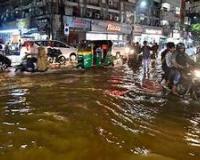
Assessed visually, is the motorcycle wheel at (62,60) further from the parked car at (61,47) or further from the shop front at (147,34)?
the shop front at (147,34)

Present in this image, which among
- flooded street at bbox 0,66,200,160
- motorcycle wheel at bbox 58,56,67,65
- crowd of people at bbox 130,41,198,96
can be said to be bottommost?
flooded street at bbox 0,66,200,160

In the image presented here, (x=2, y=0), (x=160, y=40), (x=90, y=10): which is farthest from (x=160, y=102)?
(x=160, y=40)

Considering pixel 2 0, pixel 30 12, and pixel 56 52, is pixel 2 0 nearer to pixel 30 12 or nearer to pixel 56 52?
pixel 30 12

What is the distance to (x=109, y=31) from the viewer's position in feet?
147

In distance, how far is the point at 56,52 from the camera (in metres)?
25.7

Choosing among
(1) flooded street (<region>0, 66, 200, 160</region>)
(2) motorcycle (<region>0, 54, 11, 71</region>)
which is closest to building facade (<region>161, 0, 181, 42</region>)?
(2) motorcycle (<region>0, 54, 11, 71</region>)

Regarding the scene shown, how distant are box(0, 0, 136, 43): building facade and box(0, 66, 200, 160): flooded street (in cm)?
2077

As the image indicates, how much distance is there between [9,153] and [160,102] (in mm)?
6655

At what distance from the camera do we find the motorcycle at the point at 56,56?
2515cm

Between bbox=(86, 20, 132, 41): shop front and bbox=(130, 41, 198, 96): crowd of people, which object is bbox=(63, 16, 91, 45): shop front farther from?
bbox=(130, 41, 198, 96): crowd of people

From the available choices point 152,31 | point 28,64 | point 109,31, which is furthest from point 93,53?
point 152,31

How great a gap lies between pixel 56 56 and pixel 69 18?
1352 cm

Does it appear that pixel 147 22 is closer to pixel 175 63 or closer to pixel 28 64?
pixel 28 64

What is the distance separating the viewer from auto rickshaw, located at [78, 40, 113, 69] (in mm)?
22883
